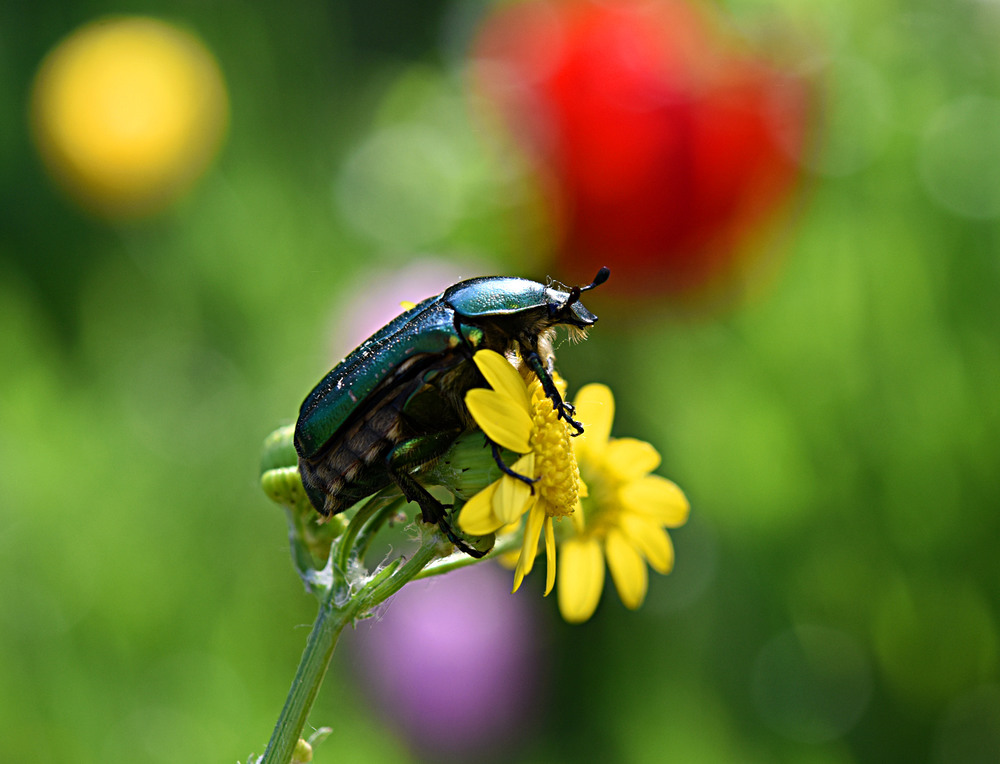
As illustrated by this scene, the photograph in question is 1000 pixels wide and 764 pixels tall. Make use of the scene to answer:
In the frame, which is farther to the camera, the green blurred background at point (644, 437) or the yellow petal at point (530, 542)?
the green blurred background at point (644, 437)

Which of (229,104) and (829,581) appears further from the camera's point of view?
(229,104)

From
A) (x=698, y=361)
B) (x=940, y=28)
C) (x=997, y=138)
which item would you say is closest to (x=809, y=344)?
(x=698, y=361)

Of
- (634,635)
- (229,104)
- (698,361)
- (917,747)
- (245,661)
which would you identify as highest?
(229,104)

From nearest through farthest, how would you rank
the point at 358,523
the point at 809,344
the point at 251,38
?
A: 1. the point at 358,523
2. the point at 809,344
3. the point at 251,38

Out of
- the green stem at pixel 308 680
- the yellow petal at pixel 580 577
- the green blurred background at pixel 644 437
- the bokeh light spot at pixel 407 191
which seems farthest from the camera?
the bokeh light spot at pixel 407 191

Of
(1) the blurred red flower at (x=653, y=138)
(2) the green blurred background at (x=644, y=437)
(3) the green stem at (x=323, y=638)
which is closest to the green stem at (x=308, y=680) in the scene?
(3) the green stem at (x=323, y=638)

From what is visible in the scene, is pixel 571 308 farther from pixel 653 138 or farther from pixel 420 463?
pixel 653 138

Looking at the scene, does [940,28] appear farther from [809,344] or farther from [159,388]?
[159,388]

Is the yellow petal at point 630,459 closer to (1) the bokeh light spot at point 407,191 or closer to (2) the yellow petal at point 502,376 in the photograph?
(2) the yellow petal at point 502,376
